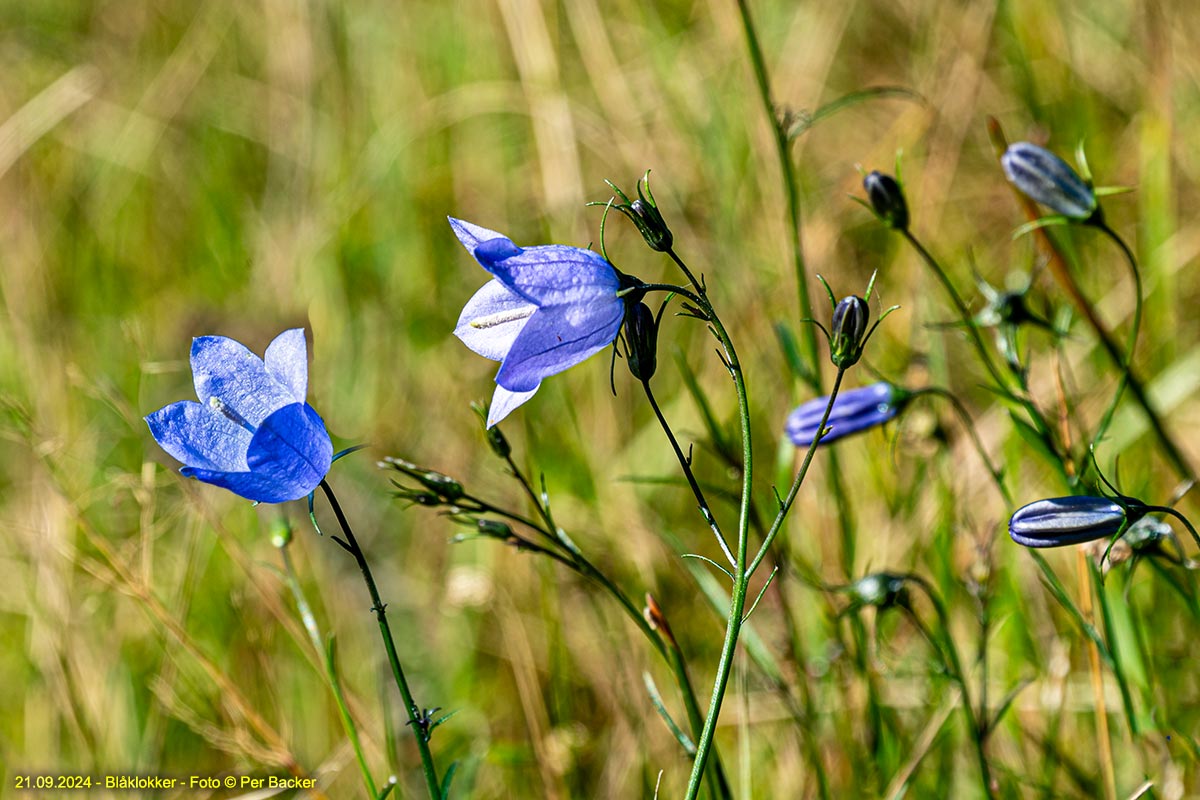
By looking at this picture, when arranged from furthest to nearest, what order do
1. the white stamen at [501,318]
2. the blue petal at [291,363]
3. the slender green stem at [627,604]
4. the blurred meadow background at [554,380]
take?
the blurred meadow background at [554,380] → the slender green stem at [627,604] → the white stamen at [501,318] → the blue petal at [291,363]

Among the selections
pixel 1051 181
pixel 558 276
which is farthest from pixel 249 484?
Result: pixel 1051 181

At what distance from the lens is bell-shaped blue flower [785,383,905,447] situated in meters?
2.14

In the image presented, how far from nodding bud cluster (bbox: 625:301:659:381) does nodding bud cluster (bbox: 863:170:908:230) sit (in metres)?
0.71

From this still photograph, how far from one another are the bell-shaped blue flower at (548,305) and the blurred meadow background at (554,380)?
869 mm

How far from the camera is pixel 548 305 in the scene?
142 cm

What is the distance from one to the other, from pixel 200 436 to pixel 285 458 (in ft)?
0.40

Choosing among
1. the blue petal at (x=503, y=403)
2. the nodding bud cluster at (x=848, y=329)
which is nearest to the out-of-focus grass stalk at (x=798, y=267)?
the nodding bud cluster at (x=848, y=329)

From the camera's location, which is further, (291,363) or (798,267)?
(798,267)

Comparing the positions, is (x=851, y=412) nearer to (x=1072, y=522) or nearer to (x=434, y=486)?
(x=1072, y=522)

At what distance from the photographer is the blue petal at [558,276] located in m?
1.41

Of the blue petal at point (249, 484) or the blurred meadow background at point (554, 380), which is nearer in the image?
the blue petal at point (249, 484)

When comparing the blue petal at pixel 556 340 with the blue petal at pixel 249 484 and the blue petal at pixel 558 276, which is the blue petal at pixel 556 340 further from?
the blue petal at pixel 249 484

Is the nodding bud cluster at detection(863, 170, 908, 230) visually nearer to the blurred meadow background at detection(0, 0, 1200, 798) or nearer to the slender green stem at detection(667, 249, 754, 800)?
the blurred meadow background at detection(0, 0, 1200, 798)

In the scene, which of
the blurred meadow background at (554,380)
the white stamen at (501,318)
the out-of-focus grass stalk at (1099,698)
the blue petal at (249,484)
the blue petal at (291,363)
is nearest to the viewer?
the blue petal at (249,484)
